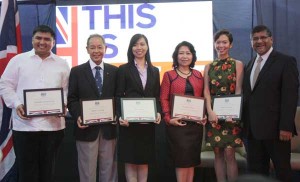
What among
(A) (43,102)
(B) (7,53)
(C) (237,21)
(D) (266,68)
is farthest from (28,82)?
(C) (237,21)

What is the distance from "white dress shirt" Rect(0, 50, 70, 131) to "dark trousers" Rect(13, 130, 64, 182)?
7 cm

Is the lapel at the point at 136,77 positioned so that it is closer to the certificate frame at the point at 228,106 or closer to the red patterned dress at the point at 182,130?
the red patterned dress at the point at 182,130

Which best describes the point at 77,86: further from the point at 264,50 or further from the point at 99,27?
the point at 264,50

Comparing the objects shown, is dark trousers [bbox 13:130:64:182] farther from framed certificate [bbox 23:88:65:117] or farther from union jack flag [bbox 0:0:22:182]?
union jack flag [bbox 0:0:22:182]

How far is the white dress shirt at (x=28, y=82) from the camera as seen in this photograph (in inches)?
117

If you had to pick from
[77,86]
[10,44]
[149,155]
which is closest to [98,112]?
[77,86]

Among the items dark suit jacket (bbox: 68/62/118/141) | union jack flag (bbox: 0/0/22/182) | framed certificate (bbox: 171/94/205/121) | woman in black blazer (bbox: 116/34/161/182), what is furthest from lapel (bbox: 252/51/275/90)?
union jack flag (bbox: 0/0/22/182)

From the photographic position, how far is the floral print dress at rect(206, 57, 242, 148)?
3129mm

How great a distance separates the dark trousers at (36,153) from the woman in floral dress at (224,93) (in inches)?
56.5

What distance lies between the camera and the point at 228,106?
306 cm

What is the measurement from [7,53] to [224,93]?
7.74 ft

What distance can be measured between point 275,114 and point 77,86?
1.76 metres

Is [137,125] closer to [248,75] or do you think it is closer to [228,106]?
[228,106]

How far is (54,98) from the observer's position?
295 cm
